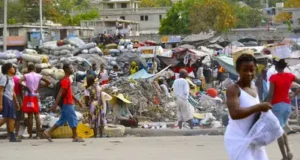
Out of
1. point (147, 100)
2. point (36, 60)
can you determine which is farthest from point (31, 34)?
point (147, 100)

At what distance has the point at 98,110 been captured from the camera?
12.6m

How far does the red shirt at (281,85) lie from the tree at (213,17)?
5218 centimetres

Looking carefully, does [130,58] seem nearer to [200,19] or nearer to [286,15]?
[200,19]

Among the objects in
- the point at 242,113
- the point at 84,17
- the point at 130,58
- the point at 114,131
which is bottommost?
the point at 114,131

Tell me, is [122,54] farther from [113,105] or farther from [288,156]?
[288,156]

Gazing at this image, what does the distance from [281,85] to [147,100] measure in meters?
7.73

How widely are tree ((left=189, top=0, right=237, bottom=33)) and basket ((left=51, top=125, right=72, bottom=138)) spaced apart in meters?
49.4

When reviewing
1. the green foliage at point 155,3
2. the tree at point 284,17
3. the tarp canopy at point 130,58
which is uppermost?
the green foliage at point 155,3

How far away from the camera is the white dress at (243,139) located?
18.5ft

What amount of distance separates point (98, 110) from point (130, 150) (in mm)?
1959

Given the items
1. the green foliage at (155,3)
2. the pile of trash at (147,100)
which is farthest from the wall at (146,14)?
the pile of trash at (147,100)

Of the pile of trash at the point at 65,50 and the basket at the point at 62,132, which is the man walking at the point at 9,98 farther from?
the pile of trash at the point at 65,50

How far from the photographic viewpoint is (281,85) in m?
9.51

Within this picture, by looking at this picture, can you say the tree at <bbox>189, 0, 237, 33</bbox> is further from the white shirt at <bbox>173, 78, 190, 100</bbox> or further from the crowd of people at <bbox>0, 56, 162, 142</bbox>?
the crowd of people at <bbox>0, 56, 162, 142</bbox>
